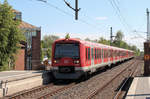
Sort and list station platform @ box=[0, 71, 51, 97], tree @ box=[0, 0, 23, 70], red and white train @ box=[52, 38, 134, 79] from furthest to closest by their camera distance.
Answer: tree @ box=[0, 0, 23, 70]
red and white train @ box=[52, 38, 134, 79]
station platform @ box=[0, 71, 51, 97]

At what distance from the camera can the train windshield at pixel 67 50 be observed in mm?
15242

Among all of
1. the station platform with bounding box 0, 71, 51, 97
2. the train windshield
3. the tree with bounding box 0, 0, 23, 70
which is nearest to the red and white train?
the train windshield

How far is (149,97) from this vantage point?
352 inches

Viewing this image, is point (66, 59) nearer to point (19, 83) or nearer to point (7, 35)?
point (19, 83)

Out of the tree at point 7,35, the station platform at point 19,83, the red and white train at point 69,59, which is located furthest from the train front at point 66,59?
the tree at point 7,35

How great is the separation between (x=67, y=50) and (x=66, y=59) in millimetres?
625

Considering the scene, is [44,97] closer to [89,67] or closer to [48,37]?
[89,67]

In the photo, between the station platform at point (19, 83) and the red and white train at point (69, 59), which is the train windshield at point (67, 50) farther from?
the station platform at point (19, 83)

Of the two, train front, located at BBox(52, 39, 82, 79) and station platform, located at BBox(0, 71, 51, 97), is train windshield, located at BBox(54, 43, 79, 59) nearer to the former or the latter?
train front, located at BBox(52, 39, 82, 79)

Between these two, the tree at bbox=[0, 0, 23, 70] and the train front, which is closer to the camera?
the train front

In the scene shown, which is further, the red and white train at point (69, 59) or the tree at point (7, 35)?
the tree at point (7, 35)

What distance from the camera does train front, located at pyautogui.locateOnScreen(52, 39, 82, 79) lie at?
588 inches

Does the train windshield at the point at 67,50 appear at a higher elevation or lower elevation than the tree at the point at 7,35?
lower

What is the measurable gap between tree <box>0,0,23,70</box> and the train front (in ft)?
33.9
